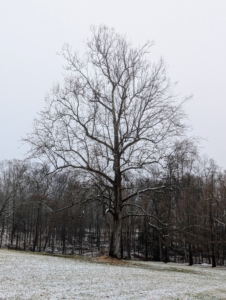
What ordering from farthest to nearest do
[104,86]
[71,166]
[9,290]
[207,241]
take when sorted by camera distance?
[207,241], [104,86], [71,166], [9,290]

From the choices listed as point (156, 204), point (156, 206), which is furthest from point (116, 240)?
point (156, 206)

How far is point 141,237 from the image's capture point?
180 feet

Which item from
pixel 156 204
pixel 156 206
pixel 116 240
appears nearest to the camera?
pixel 116 240

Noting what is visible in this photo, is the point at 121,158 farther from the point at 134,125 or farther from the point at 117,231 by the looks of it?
the point at 117,231

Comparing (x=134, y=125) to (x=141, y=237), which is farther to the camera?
(x=141, y=237)

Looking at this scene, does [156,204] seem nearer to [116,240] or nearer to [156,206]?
[156,206]

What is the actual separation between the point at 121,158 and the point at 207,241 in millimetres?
18788

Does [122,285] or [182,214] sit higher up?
[182,214]

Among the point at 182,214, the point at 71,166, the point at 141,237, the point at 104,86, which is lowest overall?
the point at 141,237

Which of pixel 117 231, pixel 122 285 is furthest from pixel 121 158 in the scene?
pixel 122 285

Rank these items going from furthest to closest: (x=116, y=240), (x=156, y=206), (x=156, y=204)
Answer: (x=156, y=206) < (x=156, y=204) < (x=116, y=240)

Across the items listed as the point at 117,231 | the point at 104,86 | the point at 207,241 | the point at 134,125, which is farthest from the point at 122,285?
the point at 207,241

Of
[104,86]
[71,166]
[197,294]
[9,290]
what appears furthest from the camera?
[104,86]

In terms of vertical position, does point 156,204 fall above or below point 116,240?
above
